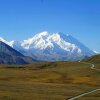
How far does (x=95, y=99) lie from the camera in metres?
57.0

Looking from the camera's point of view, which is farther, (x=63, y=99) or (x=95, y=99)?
(x=95, y=99)

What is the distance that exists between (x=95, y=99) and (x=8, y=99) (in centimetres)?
1352

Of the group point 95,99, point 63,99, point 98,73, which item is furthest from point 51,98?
point 98,73

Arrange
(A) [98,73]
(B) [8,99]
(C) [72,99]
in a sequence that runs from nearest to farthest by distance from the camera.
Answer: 1. (B) [8,99]
2. (C) [72,99]
3. (A) [98,73]

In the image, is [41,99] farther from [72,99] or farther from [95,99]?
[95,99]

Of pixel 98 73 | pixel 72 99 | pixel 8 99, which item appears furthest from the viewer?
pixel 98 73

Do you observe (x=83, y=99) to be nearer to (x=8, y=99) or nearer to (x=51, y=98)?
(x=51, y=98)

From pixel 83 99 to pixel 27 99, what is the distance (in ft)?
28.6

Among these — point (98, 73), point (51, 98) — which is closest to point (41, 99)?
point (51, 98)

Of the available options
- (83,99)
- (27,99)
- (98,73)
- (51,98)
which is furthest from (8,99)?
(98,73)

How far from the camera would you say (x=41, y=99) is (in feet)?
Result: 174

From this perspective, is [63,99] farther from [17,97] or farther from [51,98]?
[17,97]

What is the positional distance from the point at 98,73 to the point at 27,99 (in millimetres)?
90508

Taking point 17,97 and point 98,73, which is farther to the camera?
point 98,73
